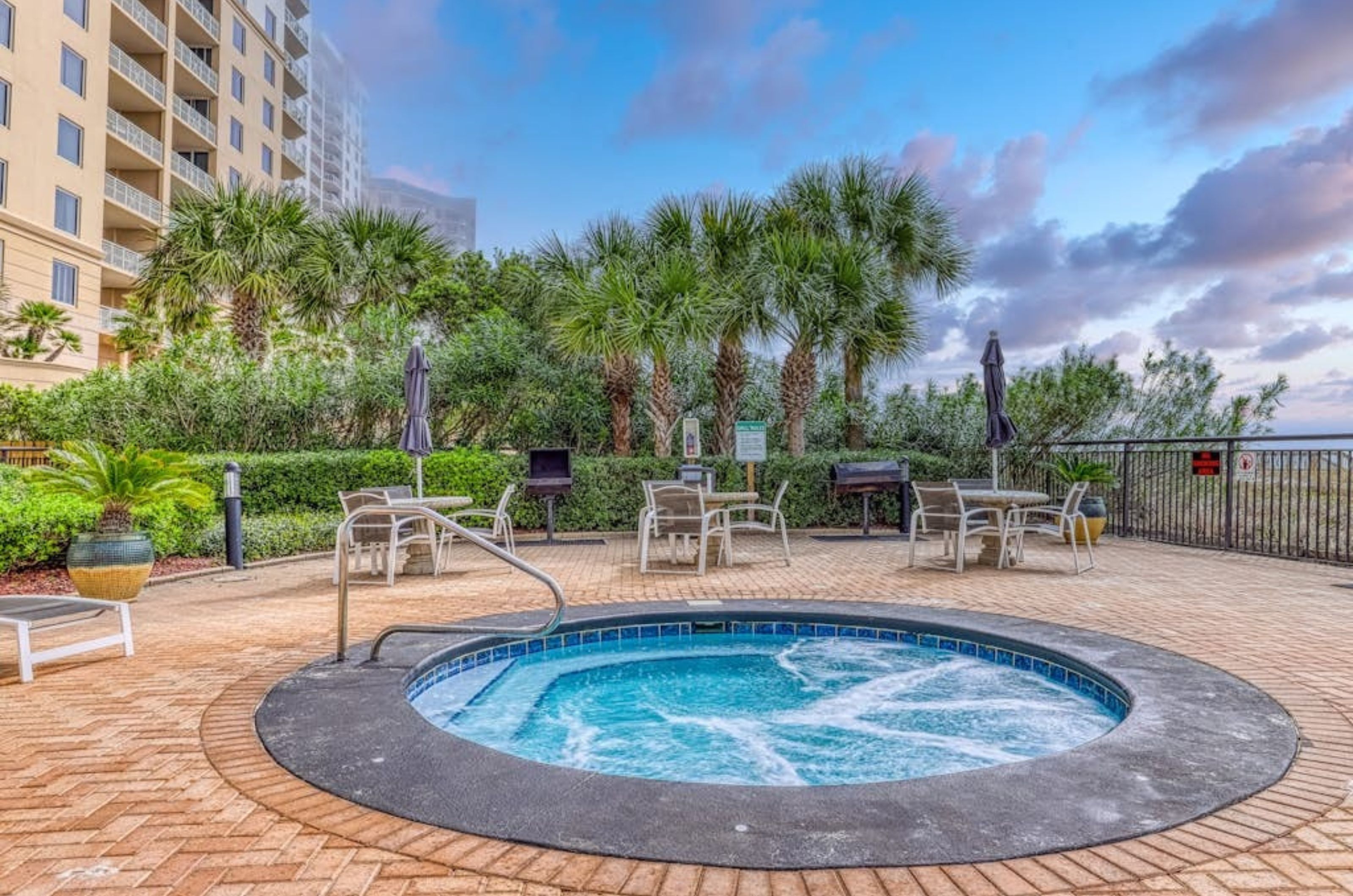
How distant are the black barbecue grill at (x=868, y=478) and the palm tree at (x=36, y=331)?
1994 centimetres

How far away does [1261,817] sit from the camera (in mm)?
2295

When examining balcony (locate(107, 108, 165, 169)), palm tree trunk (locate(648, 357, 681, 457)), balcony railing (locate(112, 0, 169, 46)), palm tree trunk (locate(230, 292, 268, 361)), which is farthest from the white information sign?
balcony railing (locate(112, 0, 169, 46))

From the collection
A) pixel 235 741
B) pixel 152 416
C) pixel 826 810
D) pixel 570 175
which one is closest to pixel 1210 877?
pixel 826 810

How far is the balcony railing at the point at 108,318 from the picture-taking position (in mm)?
23766

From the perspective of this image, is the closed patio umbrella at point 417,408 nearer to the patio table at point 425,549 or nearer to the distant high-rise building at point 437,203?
the patio table at point 425,549

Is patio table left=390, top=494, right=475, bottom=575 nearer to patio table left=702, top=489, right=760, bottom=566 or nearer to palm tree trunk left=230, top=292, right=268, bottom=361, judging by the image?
patio table left=702, top=489, right=760, bottom=566

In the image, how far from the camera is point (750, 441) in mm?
10781

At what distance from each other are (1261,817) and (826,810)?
1251 millimetres

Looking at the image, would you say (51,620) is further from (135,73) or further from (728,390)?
(135,73)

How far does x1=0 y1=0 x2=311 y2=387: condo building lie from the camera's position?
19625 mm

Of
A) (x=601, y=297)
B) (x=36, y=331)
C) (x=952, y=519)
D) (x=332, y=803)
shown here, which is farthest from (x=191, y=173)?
(x=332, y=803)

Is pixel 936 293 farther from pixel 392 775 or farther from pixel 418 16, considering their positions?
pixel 418 16

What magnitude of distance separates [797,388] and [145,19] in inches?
998

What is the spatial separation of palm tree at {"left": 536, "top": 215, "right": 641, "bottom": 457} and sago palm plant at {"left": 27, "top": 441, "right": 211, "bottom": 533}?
5952mm
